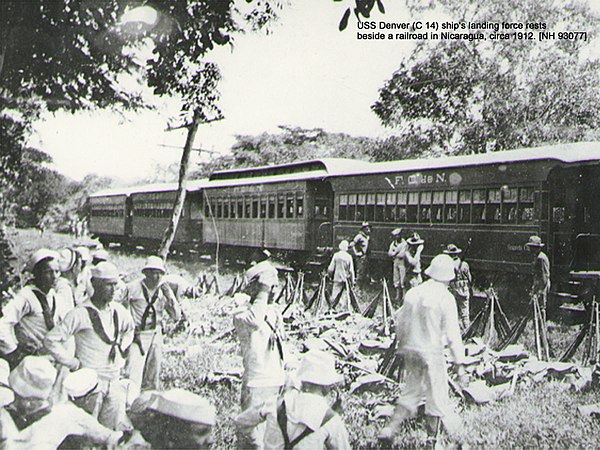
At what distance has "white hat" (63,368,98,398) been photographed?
3.09 m

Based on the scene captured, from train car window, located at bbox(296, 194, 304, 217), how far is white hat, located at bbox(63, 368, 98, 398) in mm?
3611

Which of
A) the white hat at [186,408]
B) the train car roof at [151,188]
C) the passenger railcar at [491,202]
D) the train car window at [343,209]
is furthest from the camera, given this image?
the train car window at [343,209]

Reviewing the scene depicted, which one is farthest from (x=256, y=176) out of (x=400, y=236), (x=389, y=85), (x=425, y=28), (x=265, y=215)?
(x=425, y=28)

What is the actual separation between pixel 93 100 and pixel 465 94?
2929 mm

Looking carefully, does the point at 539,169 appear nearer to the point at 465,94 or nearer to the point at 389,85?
the point at 465,94

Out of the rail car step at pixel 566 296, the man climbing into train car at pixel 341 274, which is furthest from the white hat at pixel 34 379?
the rail car step at pixel 566 296

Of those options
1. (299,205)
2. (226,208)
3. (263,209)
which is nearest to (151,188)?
(226,208)

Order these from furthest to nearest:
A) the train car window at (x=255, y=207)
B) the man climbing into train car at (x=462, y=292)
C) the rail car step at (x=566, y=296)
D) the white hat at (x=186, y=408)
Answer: the train car window at (x=255, y=207) < the rail car step at (x=566, y=296) < the man climbing into train car at (x=462, y=292) < the white hat at (x=186, y=408)

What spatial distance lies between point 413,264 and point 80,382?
290 centimetres

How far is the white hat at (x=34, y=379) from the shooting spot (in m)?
2.79

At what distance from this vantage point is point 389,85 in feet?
13.0

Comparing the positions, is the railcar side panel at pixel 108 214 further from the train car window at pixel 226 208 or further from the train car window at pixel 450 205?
the train car window at pixel 450 205

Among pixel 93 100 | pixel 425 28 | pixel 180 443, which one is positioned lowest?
pixel 180 443

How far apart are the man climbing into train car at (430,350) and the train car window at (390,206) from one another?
9.71 ft
